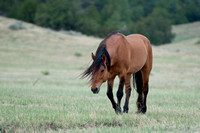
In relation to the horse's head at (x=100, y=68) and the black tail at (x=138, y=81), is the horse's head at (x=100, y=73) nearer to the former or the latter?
the horse's head at (x=100, y=68)

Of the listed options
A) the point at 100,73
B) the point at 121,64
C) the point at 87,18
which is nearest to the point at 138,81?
the point at 121,64

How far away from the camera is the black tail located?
852 centimetres

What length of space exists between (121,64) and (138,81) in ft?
4.93

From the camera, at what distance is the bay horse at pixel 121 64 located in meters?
6.92

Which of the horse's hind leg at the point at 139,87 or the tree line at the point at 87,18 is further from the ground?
the horse's hind leg at the point at 139,87

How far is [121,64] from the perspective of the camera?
725cm

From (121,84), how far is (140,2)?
9707 centimetres

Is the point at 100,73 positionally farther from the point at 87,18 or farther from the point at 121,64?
the point at 87,18

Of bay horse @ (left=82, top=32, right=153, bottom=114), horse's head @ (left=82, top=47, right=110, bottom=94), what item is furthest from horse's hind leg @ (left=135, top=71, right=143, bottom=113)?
horse's head @ (left=82, top=47, right=110, bottom=94)

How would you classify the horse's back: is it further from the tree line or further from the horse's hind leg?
the tree line

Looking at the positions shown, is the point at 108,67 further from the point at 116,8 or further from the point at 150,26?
the point at 116,8

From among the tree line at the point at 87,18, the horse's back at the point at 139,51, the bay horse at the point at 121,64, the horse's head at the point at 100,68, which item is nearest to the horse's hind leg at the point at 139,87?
the bay horse at the point at 121,64

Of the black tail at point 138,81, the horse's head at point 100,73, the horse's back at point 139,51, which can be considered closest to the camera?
the horse's head at point 100,73

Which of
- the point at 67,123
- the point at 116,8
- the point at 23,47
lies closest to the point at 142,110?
the point at 67,123
